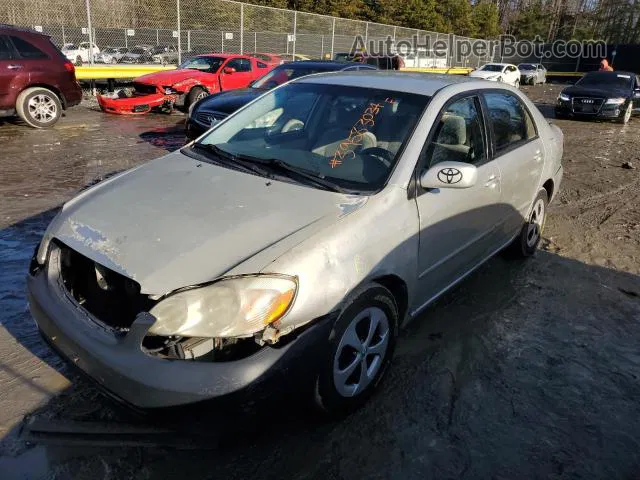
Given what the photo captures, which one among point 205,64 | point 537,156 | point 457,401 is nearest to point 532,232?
point 537,156

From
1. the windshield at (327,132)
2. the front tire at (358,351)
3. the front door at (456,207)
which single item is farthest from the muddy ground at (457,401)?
the windshield at (327,132)

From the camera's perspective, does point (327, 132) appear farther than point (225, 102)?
No

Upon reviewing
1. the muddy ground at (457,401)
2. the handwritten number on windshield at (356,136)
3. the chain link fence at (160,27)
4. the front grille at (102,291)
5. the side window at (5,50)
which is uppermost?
the chain link fence at (160,27)

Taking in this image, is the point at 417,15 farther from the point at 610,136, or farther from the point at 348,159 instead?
the point at 348,159

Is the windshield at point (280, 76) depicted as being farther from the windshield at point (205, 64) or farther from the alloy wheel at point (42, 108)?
the windshield at point (205, 64)

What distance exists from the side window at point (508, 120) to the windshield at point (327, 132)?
86 centimetres

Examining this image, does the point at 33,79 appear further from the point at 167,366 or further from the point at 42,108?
the point at 167,366

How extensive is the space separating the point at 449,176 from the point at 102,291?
185 cm

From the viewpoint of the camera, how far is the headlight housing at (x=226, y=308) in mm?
2027

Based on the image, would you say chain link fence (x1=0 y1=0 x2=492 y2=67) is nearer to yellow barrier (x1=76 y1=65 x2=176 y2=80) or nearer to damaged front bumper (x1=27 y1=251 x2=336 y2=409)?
yellow barrier (x1=76 y1=65 x2=176 y2=80)

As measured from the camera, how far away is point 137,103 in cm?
1173

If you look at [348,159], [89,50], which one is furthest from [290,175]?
[89,50]

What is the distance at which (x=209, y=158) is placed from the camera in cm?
329

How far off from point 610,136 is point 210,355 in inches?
522
